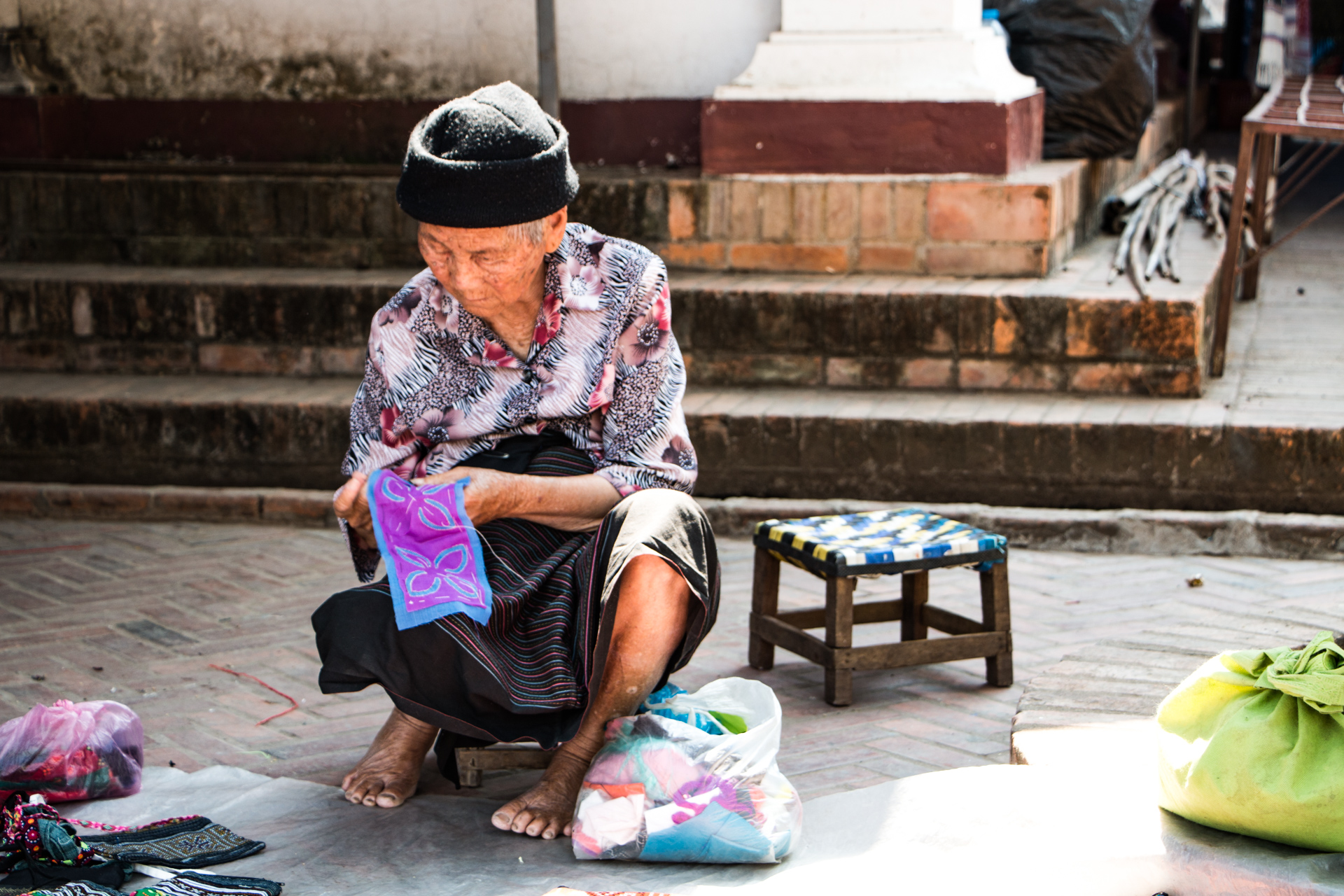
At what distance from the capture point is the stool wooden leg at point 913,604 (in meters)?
3.66

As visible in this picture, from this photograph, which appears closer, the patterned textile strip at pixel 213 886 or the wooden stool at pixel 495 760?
the patterned textile strip at pixel 213 886

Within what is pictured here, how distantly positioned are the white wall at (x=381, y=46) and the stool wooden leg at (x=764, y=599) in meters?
2.94

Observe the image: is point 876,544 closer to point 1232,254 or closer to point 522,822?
point 522,822

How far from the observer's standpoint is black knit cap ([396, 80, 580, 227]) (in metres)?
2.55

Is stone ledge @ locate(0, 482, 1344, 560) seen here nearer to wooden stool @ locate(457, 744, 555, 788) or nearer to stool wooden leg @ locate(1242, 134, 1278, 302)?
stool wooden leg @ locate(1242, 134, 1278, 302)

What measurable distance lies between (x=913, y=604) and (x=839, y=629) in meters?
0.40

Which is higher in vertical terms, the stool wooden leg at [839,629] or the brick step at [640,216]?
the brick step at [640,216]

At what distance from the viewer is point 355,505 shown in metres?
2.71

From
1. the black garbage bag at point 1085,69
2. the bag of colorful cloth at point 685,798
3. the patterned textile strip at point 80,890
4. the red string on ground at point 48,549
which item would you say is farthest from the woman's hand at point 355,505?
the black garbage bag at point 1085,69

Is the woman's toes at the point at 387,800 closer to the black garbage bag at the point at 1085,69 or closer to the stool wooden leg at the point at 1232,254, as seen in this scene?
the stool wooden leg at the point at 1232,254

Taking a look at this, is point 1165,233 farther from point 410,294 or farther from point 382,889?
point 382,889

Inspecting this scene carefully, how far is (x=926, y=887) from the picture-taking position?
2.27 metres

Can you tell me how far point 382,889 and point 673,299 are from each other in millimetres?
3095

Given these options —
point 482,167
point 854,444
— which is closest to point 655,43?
point 854,444
